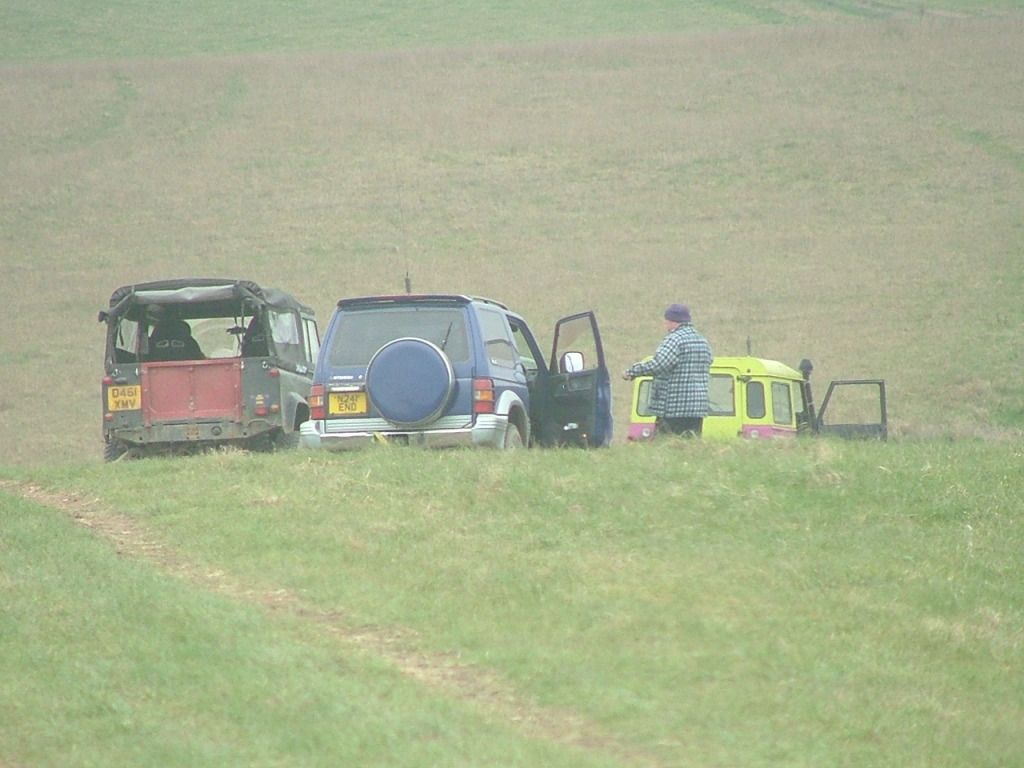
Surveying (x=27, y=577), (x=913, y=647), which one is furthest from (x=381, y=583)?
(x=913, y=647)

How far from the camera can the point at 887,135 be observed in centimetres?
5066

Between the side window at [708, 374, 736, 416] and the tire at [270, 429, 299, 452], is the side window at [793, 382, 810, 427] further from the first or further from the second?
the tire at [270, 429, 299, 452]

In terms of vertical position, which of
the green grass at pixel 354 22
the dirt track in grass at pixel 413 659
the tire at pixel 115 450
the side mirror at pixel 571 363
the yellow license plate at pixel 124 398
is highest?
the green grass at pixel 354 22

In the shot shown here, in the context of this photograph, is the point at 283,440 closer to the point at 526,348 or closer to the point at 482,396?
the point at 526,348

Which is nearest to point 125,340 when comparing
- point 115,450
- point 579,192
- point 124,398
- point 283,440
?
point 124,398

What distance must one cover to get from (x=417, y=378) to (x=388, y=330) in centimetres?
81

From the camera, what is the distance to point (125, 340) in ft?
58.5

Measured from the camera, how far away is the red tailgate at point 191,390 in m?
16.9

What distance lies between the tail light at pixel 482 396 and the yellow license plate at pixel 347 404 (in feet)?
3.08

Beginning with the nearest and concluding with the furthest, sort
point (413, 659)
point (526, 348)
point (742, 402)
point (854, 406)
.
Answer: point (413, 659), point (526, 348), point (742, 402), point (854, 406)

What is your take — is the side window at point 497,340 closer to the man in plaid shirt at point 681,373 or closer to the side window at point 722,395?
the man in plaid shirt at point 681,373

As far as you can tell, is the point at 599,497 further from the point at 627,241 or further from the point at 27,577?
the point at 627,241

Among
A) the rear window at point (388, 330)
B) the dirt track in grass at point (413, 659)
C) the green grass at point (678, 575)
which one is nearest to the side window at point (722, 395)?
the green grass at point (678, 575)

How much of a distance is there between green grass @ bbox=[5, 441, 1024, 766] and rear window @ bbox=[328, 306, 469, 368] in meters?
1.15
